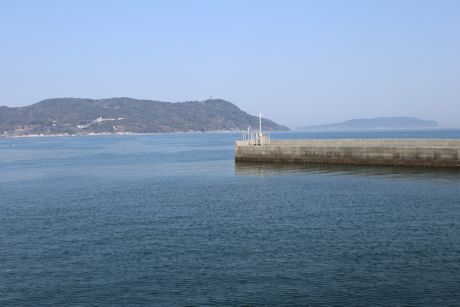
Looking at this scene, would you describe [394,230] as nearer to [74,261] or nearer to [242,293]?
[242,293]

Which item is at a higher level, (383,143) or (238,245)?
(383,143)

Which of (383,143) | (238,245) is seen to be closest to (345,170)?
(383,143)

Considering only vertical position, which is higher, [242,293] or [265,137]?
[265,137]

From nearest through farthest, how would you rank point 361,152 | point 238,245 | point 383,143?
point 238,245
point 361,152
point 383,143

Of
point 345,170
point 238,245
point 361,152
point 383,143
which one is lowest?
point 238,245

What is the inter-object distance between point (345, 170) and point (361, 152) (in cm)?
492

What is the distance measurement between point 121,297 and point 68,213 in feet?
57.8

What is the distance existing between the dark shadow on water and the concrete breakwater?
36.0 inches

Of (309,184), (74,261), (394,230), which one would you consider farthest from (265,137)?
(74,261)

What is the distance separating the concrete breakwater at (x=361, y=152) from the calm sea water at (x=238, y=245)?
25.2 feet

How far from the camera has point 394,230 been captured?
2598cm

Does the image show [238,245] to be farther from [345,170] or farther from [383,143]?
[383,143]

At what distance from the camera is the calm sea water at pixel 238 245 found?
58.5 ft

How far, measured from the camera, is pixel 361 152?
59281 mm
